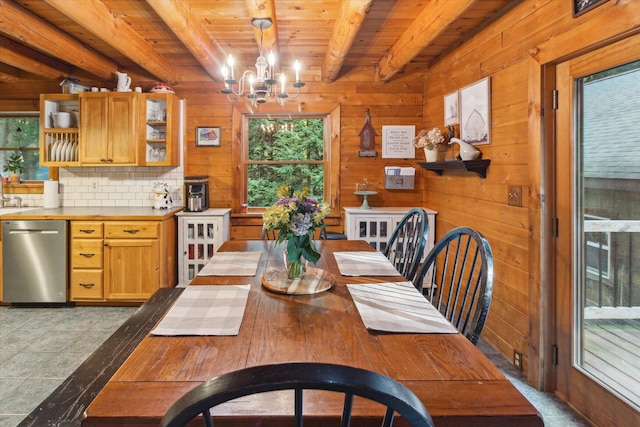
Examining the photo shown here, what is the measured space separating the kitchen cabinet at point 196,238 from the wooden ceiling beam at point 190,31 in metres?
1.48

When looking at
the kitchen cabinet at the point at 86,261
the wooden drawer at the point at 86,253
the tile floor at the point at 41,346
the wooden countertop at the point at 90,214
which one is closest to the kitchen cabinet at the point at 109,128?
the wooden countertop at the point at 90,214

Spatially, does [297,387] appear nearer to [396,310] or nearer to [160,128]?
[396,310]

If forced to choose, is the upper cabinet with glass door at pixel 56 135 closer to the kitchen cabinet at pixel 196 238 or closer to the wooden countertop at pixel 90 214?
the wooden countertop at pixel 90 214

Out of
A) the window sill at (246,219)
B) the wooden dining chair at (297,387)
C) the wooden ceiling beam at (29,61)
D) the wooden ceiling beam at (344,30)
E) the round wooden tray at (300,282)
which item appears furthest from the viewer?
the window sill at (246,219)

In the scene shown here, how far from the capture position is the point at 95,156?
4215mm

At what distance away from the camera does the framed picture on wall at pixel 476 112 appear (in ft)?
10.3

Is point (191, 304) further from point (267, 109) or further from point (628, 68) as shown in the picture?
point (267, 109)

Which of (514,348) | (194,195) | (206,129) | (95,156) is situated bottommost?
(514,348)

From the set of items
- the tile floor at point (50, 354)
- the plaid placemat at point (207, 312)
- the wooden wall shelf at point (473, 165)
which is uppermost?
the wooden wall shelf at point (473, 165)

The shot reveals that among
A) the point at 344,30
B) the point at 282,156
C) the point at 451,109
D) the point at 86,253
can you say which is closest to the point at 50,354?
the point at 86,253

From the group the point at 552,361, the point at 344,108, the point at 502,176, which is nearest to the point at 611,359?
the point at 552,361

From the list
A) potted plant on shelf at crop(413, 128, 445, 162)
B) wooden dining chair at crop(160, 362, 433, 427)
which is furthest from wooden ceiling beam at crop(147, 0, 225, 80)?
wooden dining chair at crop(160, 362, 433, 427)

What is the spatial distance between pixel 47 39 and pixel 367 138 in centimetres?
304

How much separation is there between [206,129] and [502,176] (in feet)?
10.1
